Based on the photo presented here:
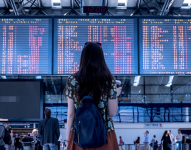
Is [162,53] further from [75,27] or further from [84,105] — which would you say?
[84,105]

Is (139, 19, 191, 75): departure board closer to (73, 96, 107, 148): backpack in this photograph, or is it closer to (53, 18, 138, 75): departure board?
(53, 18, 138, 75): departure board

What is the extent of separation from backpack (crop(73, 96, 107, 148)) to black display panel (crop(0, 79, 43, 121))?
203 inches

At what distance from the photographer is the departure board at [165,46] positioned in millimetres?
5887

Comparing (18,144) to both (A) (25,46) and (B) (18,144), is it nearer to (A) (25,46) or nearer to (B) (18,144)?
(B) (18,144)

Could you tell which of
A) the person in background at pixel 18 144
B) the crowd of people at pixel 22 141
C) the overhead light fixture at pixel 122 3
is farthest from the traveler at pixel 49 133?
the overhead light fixture at pixel 122 3

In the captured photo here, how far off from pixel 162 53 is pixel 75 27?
2.19 metres

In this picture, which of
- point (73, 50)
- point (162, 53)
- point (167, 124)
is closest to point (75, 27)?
point (73, 50)

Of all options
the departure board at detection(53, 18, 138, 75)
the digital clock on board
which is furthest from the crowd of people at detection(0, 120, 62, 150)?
the digital clock on board

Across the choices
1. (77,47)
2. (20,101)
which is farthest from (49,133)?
(77,47)

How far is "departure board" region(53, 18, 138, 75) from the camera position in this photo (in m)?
5.90

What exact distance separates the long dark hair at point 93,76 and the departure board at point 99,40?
413 cm

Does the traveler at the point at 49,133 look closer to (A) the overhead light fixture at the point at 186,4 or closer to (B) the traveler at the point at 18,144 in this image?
(B) the traveler at the point at 18,144

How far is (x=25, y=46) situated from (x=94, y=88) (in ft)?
15.4

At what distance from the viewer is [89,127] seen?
1.52 m
